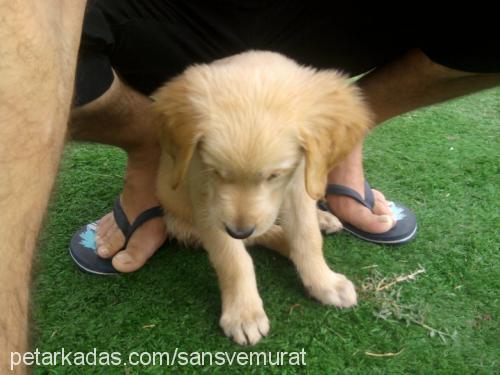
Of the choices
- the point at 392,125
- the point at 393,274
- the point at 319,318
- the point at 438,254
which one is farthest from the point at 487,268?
the point at 392,125

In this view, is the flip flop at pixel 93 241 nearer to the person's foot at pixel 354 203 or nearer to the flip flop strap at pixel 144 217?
the flip flop strap at pixel 144 217

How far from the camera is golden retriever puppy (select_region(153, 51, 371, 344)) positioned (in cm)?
153

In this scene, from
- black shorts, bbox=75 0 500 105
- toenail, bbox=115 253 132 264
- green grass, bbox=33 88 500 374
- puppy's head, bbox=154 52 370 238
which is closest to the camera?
puppy's head, bbox=154 52 370 238

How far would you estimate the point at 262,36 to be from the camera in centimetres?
213

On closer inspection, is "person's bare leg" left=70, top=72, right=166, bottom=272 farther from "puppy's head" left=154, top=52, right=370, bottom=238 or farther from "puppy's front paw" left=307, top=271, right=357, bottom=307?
"puppy's front paw" left=307, top=271, right=357, bottom=307

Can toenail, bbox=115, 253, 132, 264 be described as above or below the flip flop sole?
above

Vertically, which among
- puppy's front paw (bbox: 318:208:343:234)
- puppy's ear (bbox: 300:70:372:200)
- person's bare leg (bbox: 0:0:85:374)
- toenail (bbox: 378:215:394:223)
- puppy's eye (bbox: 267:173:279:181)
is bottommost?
puppy's front paw (bbox: 318:208:343:234)

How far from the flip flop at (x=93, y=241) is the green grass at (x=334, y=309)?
0.05m

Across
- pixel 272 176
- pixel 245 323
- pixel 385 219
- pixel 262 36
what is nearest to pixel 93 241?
pixel 245 323

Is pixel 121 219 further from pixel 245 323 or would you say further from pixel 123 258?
pixel 245 323

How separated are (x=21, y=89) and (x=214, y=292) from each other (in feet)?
4.23

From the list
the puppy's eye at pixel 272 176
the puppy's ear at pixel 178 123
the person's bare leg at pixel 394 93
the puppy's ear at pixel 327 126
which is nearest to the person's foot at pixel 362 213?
the person's bare leg at pixel 394 93

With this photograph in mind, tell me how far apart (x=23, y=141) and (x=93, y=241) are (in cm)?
140

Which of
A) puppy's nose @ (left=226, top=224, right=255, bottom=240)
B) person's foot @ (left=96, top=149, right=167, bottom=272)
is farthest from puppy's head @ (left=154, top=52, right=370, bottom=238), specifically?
person's foot @ (left=96, top=149, right=167, bottom=272)
